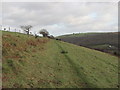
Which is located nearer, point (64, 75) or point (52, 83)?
point (52, 83)

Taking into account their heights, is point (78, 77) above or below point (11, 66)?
below

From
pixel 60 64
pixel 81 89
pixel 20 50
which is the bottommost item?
pixel 81 89

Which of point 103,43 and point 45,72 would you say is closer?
point 45,72

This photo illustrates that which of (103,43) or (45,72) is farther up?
(103,43)

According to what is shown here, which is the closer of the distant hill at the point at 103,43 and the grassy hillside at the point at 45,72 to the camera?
the grassy hillside at the point at 45,72

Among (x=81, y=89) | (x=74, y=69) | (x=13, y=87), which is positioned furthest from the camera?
(x=74, y=69)

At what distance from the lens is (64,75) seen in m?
22.2

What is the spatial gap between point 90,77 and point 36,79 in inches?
269

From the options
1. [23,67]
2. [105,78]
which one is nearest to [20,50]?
[23,67]

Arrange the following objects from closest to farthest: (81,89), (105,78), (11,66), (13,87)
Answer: (13,87), (81,89), (11,66), (105,78)

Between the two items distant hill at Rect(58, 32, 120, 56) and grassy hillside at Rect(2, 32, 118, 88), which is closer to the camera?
grassy hillside at Rect(2, 32, 118, 88)

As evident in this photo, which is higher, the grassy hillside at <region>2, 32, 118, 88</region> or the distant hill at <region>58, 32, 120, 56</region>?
the distant hill at <region>58, 32, 120, 56</region>

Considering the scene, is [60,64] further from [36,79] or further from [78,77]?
[36,79]

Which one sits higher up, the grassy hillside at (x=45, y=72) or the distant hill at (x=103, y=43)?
the distant hill at (x=103, y=43)
